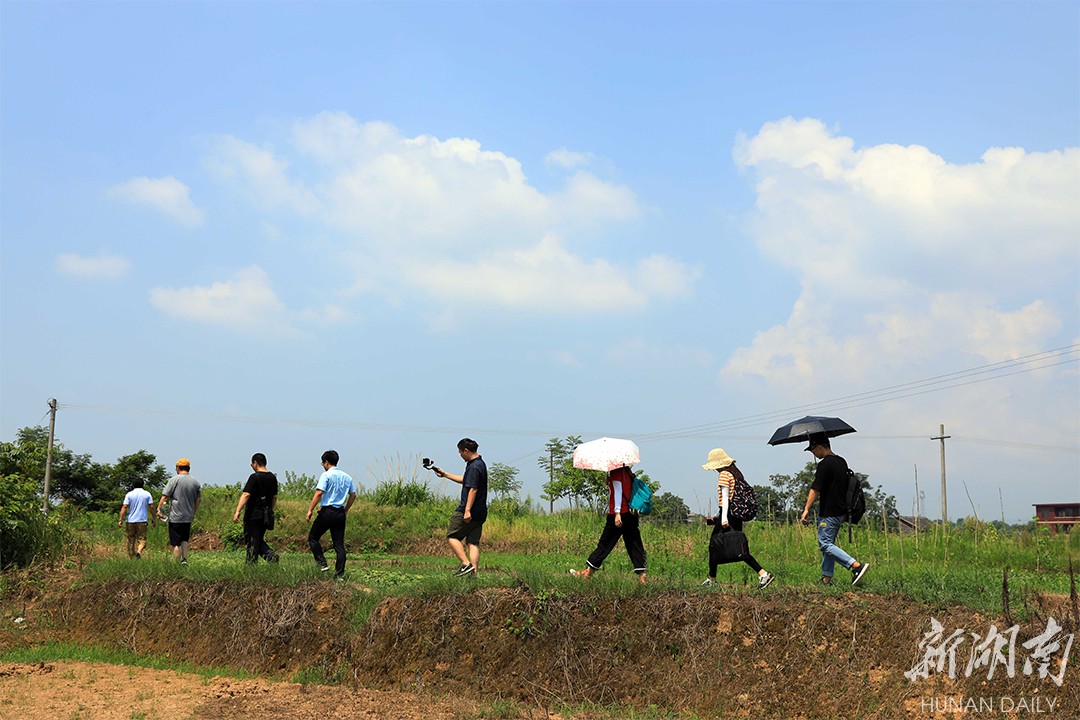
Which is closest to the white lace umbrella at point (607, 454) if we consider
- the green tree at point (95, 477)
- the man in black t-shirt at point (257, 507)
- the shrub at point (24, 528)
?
the man in black t-shirt at point (257, 507)

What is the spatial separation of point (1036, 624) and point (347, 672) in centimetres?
839

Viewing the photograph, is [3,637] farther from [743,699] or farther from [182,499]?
[743,699]

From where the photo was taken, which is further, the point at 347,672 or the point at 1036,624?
the point at 347,672

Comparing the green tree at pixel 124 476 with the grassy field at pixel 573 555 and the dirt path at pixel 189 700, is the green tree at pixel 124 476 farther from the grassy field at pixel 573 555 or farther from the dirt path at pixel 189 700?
the dirt path at pixel 189 700

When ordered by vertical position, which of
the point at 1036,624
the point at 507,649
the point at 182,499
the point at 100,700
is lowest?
the point at 100,700

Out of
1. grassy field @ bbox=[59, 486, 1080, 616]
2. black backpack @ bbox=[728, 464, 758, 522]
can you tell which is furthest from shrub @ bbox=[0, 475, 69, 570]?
black backpack @ bbox=[728, 464, 758, 522]

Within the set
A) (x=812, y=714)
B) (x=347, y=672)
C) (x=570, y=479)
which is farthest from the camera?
(x=570, y=479)

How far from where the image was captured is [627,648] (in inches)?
429

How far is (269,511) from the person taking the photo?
14.4 m

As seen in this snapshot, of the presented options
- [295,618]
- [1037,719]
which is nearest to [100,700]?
[295,618]

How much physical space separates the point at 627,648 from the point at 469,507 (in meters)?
2.83

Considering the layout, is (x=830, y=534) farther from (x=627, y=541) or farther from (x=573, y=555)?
(x=573, y=555)

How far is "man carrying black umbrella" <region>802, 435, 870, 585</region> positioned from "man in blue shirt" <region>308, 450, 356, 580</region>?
6651 mm

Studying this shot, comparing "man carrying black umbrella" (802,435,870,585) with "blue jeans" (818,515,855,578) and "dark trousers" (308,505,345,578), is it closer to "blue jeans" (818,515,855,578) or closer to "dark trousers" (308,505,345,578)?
"blue jeans" (818,515,855,578)
